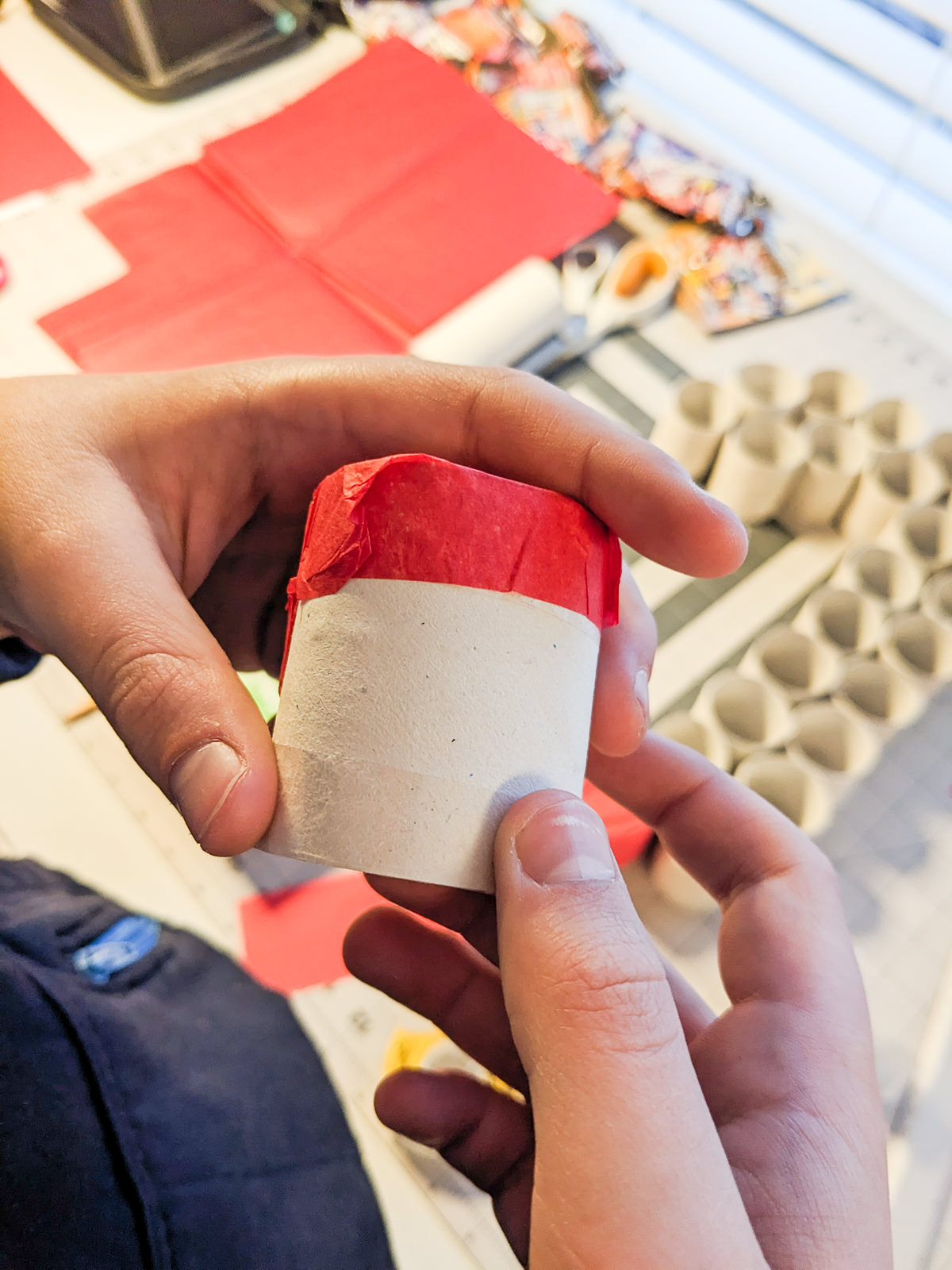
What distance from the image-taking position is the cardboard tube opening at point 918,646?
0.92m

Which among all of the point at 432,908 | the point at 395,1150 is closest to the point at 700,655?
the point at 432,908

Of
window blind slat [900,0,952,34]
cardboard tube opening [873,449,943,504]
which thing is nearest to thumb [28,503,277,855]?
cardboard tube opening [873,449,943,504]

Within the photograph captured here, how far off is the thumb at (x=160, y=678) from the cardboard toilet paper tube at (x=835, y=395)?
84 centimetres

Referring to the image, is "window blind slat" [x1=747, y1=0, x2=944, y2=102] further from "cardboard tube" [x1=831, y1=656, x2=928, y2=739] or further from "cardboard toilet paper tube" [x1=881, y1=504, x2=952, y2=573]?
"cardboard tube" [x1=831, y1=656, x2=928, y2=739]

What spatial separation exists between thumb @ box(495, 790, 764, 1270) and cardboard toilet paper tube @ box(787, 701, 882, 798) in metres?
0.49

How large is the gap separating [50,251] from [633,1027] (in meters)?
1.33

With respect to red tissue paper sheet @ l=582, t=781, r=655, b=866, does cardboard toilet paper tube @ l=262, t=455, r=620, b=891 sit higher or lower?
higher

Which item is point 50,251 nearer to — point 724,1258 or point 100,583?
point 100,583

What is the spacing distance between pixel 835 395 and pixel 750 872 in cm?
68

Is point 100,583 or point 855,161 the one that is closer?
point 100,583

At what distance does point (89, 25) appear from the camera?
1.47 m

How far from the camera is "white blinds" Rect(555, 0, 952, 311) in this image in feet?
4.00

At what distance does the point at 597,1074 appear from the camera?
0.42 metres

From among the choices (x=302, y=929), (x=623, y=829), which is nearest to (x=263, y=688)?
(x=302, y=929)
